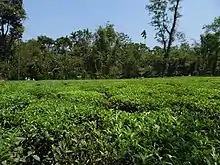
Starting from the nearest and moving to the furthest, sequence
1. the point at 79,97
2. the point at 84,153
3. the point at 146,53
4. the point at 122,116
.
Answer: the point at 84,153 → the point at 122,116 → the point at 79,97 → the point at 146,53

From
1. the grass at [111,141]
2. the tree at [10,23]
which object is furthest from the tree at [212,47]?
the grass at [111,141]

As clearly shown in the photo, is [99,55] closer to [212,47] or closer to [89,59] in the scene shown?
[89,59]

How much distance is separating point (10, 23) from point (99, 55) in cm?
824

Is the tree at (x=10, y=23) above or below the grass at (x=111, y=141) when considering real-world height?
above

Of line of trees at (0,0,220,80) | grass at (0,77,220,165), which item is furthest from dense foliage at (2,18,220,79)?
grass at (0,77,220,165)

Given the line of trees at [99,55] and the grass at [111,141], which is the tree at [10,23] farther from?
the grass at [111,141]

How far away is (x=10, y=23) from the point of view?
3056 cm

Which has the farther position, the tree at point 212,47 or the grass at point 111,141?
the tree at point 212,47

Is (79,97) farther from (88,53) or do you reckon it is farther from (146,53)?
(146,53)

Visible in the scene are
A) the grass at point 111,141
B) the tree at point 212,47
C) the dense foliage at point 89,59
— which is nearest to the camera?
the grass at point 111,141

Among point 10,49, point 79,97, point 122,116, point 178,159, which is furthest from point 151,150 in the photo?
point 10,49

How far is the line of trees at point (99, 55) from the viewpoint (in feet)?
89.9

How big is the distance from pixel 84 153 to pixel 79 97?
11.6 ft

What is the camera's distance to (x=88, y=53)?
28.0m
